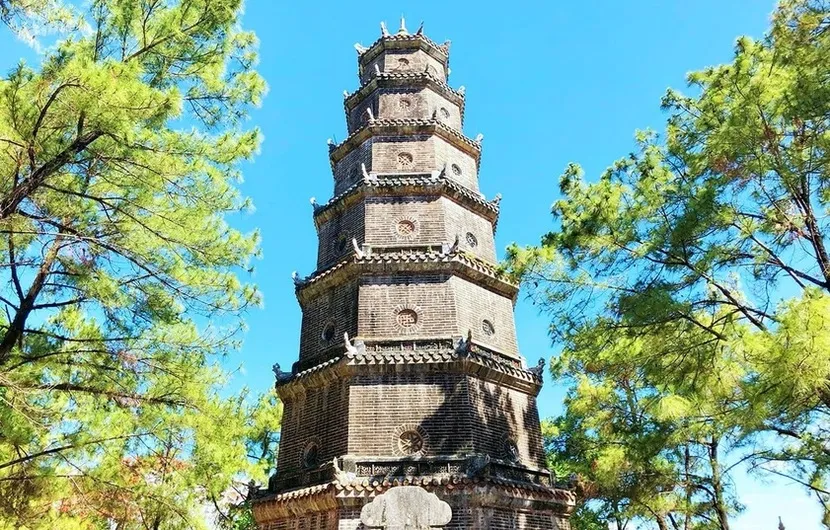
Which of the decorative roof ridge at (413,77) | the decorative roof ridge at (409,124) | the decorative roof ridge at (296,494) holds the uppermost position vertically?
the decorative roof ridge at (413,77)

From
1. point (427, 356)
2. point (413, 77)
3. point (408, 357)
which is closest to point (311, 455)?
point (408, 357)

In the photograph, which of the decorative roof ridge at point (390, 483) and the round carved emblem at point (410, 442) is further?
the round carved emblem at point (410, 442)

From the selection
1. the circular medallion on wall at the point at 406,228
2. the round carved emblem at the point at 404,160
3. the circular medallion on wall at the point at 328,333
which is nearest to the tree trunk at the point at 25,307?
the circular medallion on wall at the point at 328,333

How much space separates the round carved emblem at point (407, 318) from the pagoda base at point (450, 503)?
3.46m

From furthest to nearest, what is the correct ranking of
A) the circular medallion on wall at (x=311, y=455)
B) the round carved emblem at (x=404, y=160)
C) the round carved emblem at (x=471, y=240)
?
the round carved emblem at (x=404, y=160), the round carved emblem at (x=471, y=240), the circular medallion on wall at (x=311, y=455)

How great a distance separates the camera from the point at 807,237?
752 cm

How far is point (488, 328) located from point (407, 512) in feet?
22.9

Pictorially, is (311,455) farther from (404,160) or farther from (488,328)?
(404,160)

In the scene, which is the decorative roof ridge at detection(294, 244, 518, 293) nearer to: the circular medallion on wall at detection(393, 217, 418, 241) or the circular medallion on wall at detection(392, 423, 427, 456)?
the circular medallion on wall at detection(393, 217, 418, 241)

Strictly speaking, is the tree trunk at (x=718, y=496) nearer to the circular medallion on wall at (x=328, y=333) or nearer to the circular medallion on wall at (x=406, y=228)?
the circular medallion on wall at (x=406, y=228)

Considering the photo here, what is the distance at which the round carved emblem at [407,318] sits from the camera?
1301 centimetres

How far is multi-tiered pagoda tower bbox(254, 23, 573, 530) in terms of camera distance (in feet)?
35.9

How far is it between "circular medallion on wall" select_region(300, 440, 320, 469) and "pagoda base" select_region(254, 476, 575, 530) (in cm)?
A: 68

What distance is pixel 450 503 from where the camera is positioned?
10414 mm
